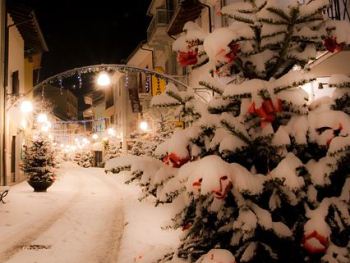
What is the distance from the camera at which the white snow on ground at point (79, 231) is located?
9.05 meters

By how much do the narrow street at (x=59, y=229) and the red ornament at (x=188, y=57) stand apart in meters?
5.91

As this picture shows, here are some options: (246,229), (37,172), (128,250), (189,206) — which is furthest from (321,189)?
(37,172)

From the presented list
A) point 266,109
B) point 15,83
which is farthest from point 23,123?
point 266,109

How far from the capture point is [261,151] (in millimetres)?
3354

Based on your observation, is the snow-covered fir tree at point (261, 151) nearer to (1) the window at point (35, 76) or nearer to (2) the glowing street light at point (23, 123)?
(2) the glowing street light at point (23, 123)

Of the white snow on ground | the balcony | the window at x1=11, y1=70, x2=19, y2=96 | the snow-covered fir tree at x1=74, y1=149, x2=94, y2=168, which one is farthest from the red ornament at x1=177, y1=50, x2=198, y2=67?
the snow-covered fir tree at x1=74, y1=149, x2=94, y2=168

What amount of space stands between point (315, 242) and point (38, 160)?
19.7m

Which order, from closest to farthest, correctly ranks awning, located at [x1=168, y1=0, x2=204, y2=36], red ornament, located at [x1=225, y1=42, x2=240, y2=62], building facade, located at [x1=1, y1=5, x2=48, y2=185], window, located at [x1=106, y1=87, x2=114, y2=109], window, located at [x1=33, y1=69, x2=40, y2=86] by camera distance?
red ornament, located at [x1=225, y1=42, x2=240, y2=62], awning, located at [x1=168, y1=0, x2=204, y2=36], building facade, located at [x1=1, y1=5, x2=48, y2=185], window, located at [x1=33, y1=69, x2=40, y2=86], window, located at [x1=106, y1=87, x2=114, y2=109]

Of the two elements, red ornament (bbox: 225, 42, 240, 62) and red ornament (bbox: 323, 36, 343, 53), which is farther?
red ornament (bbox: 323, 36, 343, 53)

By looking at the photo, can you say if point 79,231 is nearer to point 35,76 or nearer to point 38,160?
point 38,160

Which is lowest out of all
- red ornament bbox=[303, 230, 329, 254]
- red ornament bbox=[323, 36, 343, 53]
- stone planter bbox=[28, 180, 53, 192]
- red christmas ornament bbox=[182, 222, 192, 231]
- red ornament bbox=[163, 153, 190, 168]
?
stone planter bbox=[28, 180, 53, 192]

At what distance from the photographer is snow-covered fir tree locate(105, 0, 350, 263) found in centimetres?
307

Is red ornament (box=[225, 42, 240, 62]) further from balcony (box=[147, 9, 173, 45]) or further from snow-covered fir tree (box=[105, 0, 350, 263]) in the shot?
balcony (box=[147, 9, 173, 45])

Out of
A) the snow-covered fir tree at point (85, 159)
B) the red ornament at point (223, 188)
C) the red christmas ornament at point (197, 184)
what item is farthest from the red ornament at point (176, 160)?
the snow-covered fir tree at point (85, 159)
